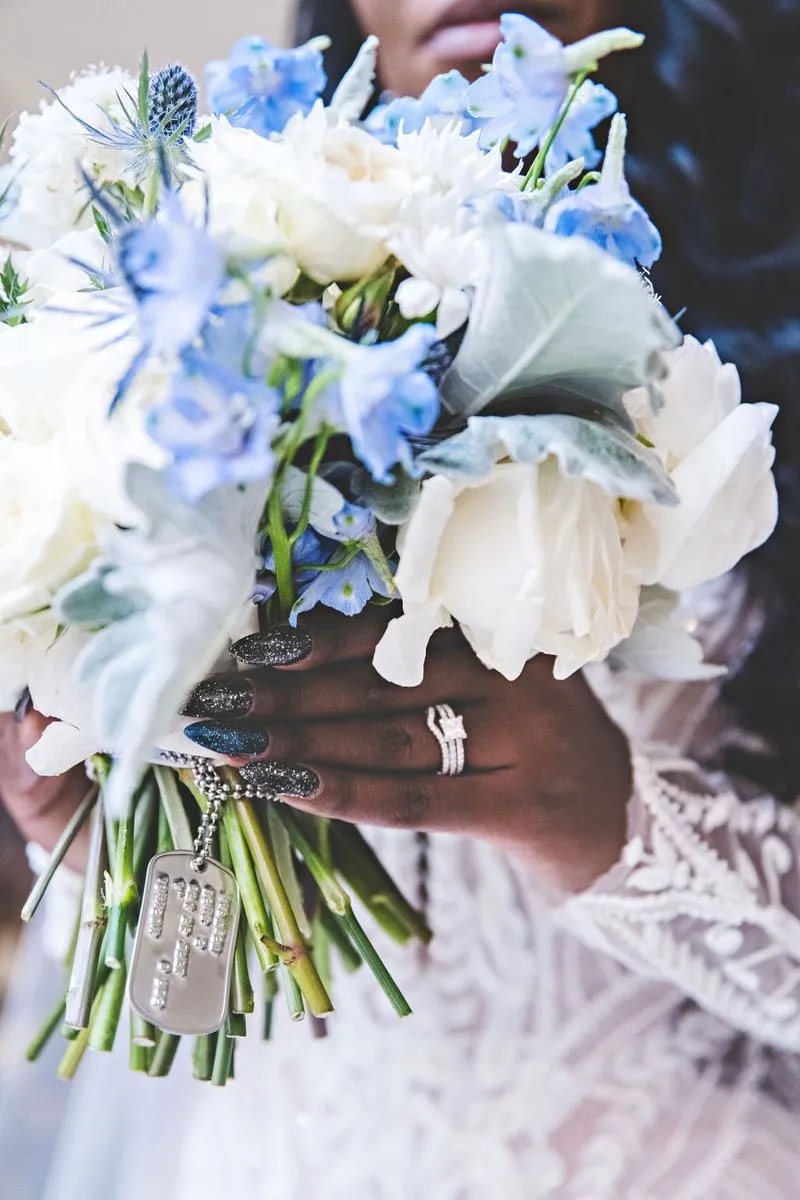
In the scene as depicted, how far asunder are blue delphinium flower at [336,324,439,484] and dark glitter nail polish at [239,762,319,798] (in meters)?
0.21

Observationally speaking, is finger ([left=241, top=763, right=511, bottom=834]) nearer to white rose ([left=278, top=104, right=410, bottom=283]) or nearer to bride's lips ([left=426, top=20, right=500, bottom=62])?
white rose ([left=278, top=104, right=410, bottom=283])

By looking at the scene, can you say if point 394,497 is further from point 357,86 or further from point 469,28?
point 469,28

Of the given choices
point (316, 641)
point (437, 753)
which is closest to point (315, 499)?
point (316, 641)

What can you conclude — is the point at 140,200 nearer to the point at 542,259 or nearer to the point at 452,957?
the point at 542,259

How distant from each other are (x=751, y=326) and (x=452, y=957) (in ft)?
1.91

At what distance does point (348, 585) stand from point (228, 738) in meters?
0.10

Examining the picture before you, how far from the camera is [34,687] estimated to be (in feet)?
1.32

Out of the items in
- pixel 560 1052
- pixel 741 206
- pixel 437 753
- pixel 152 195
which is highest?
pixel 741 206

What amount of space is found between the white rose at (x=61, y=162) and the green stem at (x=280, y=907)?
31cm

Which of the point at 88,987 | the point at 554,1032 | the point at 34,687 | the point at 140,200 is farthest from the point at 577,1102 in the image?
the point at 140,200

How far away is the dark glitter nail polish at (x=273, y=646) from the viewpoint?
413 mm

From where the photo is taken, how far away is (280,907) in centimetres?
49

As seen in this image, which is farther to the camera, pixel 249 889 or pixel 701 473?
pixel 249 889

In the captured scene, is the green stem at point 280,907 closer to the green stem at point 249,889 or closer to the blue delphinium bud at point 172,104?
the green stem at point 249,889
